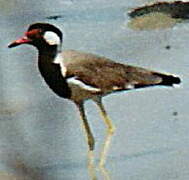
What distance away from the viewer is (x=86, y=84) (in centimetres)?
170

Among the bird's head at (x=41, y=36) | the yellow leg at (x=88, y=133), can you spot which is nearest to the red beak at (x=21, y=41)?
the bird's head at (x=41, y=36)

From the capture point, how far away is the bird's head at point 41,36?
158 cm

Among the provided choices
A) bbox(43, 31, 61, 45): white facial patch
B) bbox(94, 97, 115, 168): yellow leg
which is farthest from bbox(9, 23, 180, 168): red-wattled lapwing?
bbox(94, 97, 115, 168): yellow leg

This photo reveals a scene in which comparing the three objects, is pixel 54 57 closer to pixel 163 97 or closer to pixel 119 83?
pixel 119 83

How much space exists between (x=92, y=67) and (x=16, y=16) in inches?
36.0

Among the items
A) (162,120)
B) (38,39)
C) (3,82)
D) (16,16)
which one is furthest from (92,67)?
(3,82)

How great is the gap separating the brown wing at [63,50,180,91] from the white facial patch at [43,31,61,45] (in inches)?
2.7

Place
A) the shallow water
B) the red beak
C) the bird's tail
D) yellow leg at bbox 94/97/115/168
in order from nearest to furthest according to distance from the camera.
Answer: the red beak, the shallow water, the bird's tail, yellow leg at bbox 94/97/115/168

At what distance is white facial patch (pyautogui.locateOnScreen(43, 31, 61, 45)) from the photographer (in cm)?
160

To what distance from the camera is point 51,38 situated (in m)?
1.62

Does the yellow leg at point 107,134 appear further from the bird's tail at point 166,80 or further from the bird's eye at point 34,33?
the bird's eye at point 34,33

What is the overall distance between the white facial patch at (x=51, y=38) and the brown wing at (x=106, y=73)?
7 centimetres

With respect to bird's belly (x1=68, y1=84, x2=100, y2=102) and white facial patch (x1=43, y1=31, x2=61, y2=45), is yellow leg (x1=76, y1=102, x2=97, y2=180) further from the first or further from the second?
white facial patch (x1=43, y1=31, x2=61, y2=45)

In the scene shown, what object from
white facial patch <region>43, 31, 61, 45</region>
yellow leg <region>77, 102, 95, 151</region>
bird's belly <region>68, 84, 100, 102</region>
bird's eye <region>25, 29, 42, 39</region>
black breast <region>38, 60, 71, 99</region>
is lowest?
yellow leg <region>77, 102, 95, 151</region>
